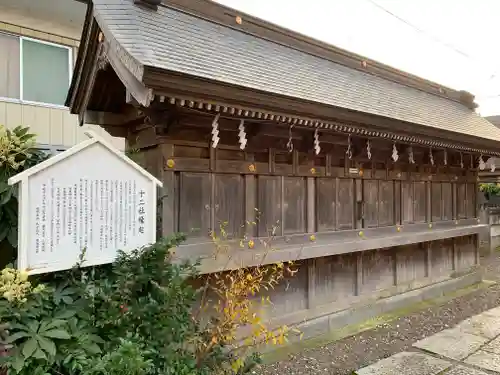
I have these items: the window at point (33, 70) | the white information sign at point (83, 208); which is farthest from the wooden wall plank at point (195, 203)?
the window at point (33, 70)

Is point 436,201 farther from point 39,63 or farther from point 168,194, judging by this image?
point 39,63

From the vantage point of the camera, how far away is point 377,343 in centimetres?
630

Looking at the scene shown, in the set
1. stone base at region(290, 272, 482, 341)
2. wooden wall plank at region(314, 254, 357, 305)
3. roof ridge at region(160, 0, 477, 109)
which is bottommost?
stone base at region(290, 272, 482, 341)

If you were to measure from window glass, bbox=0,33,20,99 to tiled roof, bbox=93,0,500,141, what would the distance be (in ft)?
15.4

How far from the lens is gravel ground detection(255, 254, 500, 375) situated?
5320 mm

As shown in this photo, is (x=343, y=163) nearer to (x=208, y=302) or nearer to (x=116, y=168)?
(x=208, y=302)

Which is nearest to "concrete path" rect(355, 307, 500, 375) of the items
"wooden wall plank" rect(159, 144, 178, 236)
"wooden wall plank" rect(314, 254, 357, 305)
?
"wooden wall plank" rect(314, 254, 357, 305)

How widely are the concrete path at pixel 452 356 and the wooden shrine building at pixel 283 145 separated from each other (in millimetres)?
1356

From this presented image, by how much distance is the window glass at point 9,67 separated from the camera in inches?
329

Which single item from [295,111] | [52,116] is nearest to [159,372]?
[295,111]

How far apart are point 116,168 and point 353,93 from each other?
5.43 meters

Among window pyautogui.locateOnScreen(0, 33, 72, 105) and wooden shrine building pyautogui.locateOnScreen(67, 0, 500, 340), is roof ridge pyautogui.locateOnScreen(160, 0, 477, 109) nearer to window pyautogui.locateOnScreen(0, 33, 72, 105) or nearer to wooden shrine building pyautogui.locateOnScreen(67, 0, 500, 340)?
wooden shrine building pyautogui.locateOnScreen(67, 0, 500, 340)

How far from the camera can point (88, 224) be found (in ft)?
10.4

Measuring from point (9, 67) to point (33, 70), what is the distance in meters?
0.49
